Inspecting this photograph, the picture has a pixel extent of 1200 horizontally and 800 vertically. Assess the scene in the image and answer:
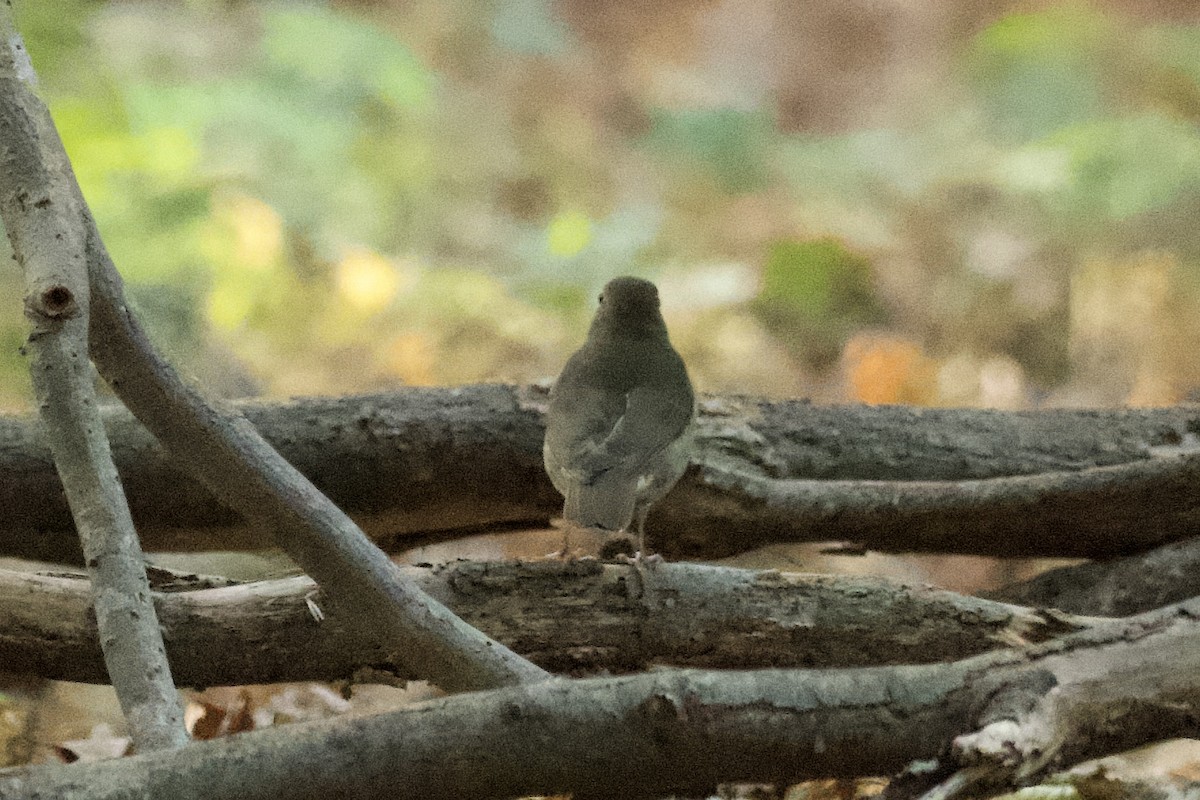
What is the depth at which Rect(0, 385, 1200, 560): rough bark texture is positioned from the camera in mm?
3148

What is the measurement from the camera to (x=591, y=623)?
8.18 feet

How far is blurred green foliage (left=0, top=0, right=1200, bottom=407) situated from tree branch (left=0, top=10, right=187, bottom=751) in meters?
2.68

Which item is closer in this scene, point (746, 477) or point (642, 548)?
point (642, 548)

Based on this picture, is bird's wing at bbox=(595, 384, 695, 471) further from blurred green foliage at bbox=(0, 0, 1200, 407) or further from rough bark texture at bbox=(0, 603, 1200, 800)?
blurred green foliage at bbox=(0, 0, 1200, 407)

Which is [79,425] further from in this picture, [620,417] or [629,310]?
[629,310]

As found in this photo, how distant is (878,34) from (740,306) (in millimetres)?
2813

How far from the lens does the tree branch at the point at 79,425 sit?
6.01 ft

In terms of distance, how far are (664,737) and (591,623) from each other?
72 centimetres

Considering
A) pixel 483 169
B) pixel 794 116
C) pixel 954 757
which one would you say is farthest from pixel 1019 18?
pixel 954 757

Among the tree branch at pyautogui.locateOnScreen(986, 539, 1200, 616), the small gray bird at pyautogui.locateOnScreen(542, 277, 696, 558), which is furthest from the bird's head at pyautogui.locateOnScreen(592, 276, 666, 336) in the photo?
the tree branch at pyautogui.locateOnScreen(986, 539, 1200, 616)

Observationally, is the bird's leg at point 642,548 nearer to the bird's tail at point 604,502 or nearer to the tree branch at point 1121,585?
the bird's tail at point 604,502

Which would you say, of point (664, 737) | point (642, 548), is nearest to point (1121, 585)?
point (642, 548)

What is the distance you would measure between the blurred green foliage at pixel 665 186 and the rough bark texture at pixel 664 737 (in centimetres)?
317

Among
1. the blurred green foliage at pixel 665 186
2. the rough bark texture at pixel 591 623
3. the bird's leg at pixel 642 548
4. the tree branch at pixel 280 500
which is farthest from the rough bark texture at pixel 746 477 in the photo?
the blurred green foliage at pixel 665 186
